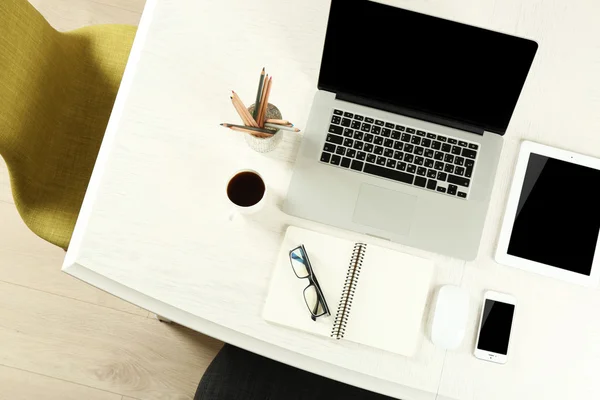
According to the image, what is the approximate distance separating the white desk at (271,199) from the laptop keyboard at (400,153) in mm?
79

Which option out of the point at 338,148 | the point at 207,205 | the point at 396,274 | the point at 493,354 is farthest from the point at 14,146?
the point at 493,354

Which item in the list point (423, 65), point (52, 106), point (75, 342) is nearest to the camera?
point (423, 65)

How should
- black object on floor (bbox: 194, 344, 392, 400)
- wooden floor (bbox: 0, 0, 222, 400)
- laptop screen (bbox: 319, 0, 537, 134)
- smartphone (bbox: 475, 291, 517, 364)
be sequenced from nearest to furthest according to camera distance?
1. laptop screen (bbox: 319, 0, 537, 134)
2. smartphone (bbox: 475, 291, 517, 364)
3. black object on floor (bbox: 194, 344, 392, 400)
4. wooden floor (bbox: 0, 0, 222, 400)

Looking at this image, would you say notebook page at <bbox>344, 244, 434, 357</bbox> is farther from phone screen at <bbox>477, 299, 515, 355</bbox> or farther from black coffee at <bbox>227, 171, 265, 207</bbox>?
black coffee at <bbox>227, 171, 265, 207</bbox>

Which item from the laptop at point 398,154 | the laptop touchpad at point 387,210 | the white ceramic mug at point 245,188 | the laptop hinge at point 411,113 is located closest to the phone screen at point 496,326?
the laptop at point 398,154

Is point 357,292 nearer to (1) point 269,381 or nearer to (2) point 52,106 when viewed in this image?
(1) point 269,381

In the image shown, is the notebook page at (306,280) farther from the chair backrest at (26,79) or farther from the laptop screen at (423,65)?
the chair backrest at (26,79)

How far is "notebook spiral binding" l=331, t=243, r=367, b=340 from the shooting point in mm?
959

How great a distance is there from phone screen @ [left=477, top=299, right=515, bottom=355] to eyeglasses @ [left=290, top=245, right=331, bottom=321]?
11.9 inches

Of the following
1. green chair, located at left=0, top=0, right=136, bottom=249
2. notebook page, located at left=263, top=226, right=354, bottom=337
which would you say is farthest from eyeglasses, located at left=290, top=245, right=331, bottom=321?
green chair, located at left=0, top=0, right=136, bottom=249

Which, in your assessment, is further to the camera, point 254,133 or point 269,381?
point 269,381

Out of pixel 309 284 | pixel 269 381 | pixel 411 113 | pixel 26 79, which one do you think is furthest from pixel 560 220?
pixel 26 79

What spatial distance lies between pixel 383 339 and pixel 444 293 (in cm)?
15

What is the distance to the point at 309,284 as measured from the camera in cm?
97
